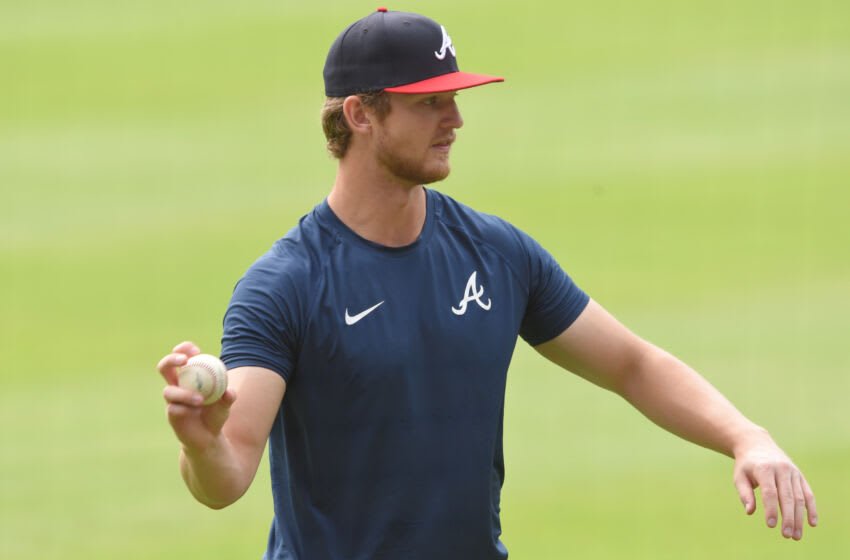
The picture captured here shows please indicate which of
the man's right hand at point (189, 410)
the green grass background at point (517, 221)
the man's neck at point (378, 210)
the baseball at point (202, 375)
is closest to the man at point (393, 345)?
the man's neck at point (378, 210)

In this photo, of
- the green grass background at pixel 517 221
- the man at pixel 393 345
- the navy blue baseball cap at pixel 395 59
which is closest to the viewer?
the man at pixel 393 345

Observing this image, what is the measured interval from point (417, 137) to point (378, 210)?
0.18 meters

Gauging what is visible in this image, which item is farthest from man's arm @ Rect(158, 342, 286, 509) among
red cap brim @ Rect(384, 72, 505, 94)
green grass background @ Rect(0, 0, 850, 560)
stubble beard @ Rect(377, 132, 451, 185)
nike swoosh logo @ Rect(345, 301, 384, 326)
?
green grass background @ Rect(0, 0, 850, 560)

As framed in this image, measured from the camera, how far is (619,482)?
5441mm

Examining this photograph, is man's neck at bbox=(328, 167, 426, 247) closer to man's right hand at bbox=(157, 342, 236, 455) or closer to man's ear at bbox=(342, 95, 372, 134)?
man's ear at bbox=(342, 95, 372, 134)

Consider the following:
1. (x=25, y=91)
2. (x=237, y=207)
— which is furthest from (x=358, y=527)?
(x=25, y=91)

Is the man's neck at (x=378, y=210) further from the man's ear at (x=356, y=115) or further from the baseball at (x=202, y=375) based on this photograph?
the baseball at (x=202, y=375)

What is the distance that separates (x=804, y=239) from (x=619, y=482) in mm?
1415

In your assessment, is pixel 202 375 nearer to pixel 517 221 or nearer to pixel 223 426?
pixel 223 426

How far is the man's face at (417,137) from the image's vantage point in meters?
3.25

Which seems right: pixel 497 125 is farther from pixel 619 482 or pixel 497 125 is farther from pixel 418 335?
pixel 418 335

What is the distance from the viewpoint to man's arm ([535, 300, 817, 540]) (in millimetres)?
3176

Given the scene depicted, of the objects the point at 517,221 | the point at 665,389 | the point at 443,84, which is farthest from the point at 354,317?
the point at 517,221

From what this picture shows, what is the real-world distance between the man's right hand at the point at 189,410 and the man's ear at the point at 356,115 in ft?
2.57
